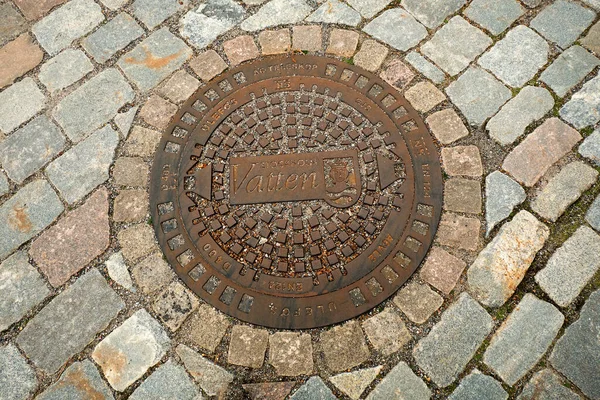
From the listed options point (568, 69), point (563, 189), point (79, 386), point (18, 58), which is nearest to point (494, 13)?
point (568, 69)

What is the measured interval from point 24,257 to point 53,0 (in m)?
2.09

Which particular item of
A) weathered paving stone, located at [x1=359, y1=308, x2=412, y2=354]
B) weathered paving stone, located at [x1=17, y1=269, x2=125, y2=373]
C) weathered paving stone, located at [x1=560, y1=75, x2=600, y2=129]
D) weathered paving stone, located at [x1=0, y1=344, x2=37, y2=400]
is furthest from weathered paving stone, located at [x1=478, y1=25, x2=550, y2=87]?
weathered paving stone, located at [x1=0, y1=344, x2=37, y2=400]

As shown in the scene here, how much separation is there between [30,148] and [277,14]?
1.99 meters

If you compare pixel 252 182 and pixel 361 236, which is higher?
pixel 252 182

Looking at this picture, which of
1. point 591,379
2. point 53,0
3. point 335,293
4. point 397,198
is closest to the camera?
point 591,379

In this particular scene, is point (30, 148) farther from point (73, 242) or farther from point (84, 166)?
point (73, 242)

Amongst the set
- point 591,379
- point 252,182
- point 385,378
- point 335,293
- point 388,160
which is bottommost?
point 591,379

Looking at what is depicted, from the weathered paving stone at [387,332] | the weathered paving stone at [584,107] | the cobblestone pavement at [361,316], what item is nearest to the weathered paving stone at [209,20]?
the cobblestone pavement at [361,316]

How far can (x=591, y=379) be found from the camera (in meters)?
2.54

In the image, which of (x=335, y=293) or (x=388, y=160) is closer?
(x=335, y=293)

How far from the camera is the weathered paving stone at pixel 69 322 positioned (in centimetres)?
274

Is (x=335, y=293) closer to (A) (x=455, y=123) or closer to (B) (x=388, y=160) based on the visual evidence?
(B) (x=388, y=160)

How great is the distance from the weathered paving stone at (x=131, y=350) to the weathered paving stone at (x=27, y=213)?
87 cm

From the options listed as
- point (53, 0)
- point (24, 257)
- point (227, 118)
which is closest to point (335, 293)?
point (227, 118)
